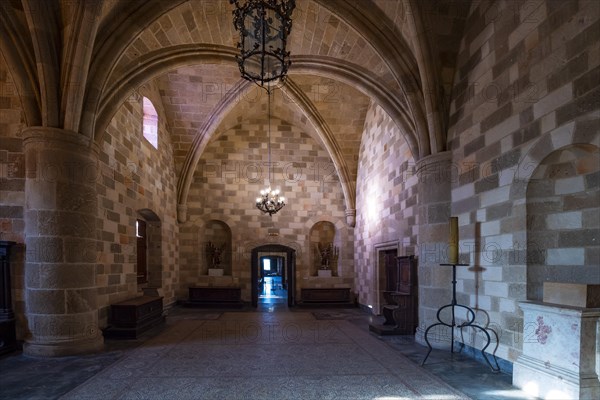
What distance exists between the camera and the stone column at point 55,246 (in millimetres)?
4719

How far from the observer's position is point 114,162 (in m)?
6.61

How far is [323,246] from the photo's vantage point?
452 inches

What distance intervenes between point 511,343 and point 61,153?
19.2ft

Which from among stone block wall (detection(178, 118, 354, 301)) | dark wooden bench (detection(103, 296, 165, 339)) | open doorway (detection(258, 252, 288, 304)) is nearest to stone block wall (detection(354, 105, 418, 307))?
stone block wall (detection(178, 118, 354, 301))

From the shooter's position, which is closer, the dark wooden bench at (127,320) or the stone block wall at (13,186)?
the stone block wall at (13,186)

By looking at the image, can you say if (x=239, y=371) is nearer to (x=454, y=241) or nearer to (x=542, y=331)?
(x=454, y=241)

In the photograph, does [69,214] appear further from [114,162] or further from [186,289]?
[186,289]

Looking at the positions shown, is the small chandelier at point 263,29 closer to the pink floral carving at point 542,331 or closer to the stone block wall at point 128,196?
the pink floral carving at point 542,331

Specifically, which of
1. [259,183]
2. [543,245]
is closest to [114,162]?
[259,183]

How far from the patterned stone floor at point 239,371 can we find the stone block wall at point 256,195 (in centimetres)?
447

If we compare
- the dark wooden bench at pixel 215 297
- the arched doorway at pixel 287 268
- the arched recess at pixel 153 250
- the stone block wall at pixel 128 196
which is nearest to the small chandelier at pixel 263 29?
the stone block wall at pixel 128 196

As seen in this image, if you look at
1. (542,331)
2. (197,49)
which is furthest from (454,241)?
(197,49)

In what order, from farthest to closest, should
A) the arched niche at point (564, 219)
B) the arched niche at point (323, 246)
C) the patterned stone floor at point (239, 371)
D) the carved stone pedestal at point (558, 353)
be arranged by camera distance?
the arched niche at point (323, 246) → the patterned stone floor at point (239, 371) → the arched niche at point (564, 219) → the carved stone pedestal at point (558, 353)

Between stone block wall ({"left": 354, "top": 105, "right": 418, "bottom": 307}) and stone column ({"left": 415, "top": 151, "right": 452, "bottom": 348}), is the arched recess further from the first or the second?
stone column ({"left": 415, "top": 151, "right": 452, "bottom": 348})
